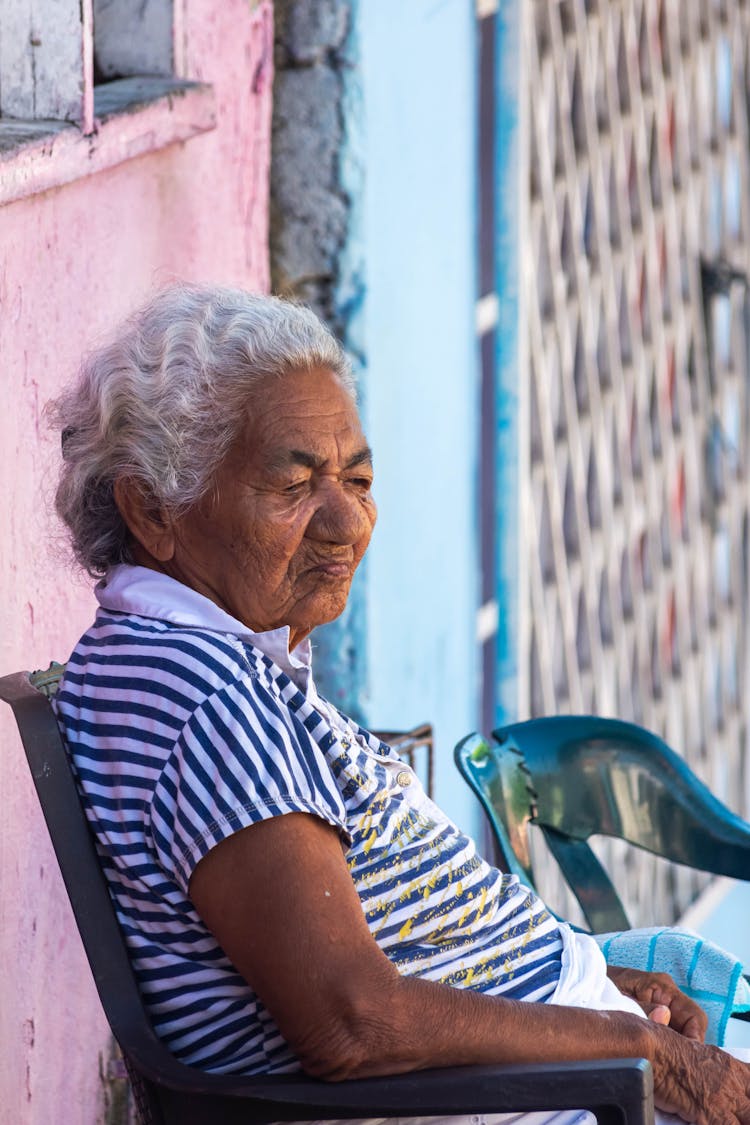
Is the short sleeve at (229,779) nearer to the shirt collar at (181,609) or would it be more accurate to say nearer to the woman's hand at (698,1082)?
the shirt collar at (181,609)

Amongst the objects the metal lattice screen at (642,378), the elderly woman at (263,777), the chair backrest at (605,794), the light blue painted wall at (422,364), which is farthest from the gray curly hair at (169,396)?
the metal lattice screen at (642,378)

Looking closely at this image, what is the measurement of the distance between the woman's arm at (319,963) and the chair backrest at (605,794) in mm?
1073

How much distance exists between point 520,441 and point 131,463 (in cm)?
228

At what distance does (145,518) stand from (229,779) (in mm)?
438

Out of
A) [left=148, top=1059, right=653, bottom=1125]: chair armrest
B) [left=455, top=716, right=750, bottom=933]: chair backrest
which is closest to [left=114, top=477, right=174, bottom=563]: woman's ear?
[left=148, top=1059, right=653, bottom=1125]: chair armrest

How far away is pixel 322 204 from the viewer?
3.61 meters

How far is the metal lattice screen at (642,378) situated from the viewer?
177 inches

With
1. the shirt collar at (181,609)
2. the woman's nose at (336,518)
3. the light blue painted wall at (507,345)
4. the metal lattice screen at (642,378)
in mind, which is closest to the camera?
the shirt collar at (181,609)

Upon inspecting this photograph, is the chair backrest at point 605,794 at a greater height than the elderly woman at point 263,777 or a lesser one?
lesser

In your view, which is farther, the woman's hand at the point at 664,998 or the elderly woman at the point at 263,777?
the woman's hand at the point at 664,998

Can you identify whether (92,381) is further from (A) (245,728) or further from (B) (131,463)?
(A) (245,728)

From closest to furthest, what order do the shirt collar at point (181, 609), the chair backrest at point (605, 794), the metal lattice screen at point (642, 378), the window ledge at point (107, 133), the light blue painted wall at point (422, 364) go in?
the shirt collar at point (181, 609)
the window ledge at point (107, 133)
the chair backrest at point (605, 794)
the light blue painted wall at point (422, 364)
the metal lattice screen at point (642, 378)

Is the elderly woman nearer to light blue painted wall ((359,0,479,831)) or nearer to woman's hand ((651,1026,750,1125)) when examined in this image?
woman's hand ((651,1026,750,1125))

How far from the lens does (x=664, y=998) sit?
2406 mm
